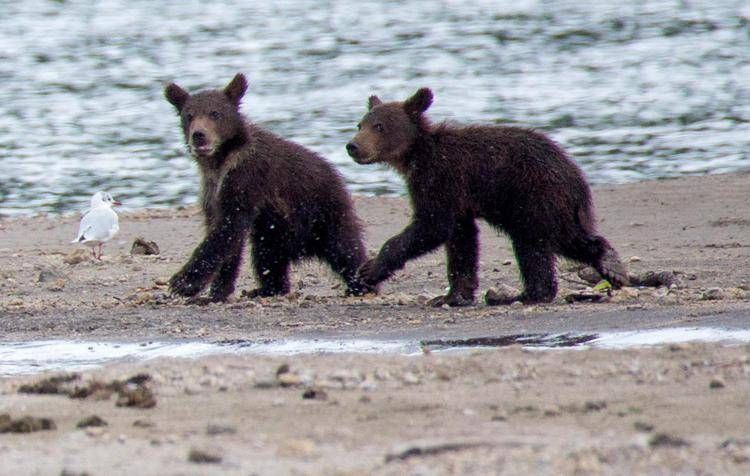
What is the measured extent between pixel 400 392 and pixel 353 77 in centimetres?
1953

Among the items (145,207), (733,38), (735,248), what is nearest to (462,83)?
(733,38)

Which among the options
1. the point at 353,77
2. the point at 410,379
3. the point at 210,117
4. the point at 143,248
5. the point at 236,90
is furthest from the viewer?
the point at 353,77

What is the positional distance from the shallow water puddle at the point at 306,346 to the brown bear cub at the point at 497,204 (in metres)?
1.48

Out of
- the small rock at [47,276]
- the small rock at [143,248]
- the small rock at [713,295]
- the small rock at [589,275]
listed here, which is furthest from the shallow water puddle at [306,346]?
the small rock at [143,248]

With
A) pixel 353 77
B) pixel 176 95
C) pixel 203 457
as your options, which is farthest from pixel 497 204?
pixel 353 77

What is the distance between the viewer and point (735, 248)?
1266 centimetres

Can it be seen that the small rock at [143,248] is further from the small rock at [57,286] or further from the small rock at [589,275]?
the small rock at [589,275]

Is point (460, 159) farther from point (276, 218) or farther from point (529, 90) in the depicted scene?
point (529, 90)

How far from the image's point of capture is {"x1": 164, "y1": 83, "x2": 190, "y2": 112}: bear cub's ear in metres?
11.3

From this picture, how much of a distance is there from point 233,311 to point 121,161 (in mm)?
10347

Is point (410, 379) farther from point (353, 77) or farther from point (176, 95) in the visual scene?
point (353, 77)

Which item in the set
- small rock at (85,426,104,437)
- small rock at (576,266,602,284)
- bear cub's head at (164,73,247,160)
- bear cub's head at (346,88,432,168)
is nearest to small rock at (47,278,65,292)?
bear cub's head at (164,73,247,160)

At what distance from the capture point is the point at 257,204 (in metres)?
10.9

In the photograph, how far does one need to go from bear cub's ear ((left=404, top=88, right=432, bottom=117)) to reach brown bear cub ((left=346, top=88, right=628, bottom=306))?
0.20m
